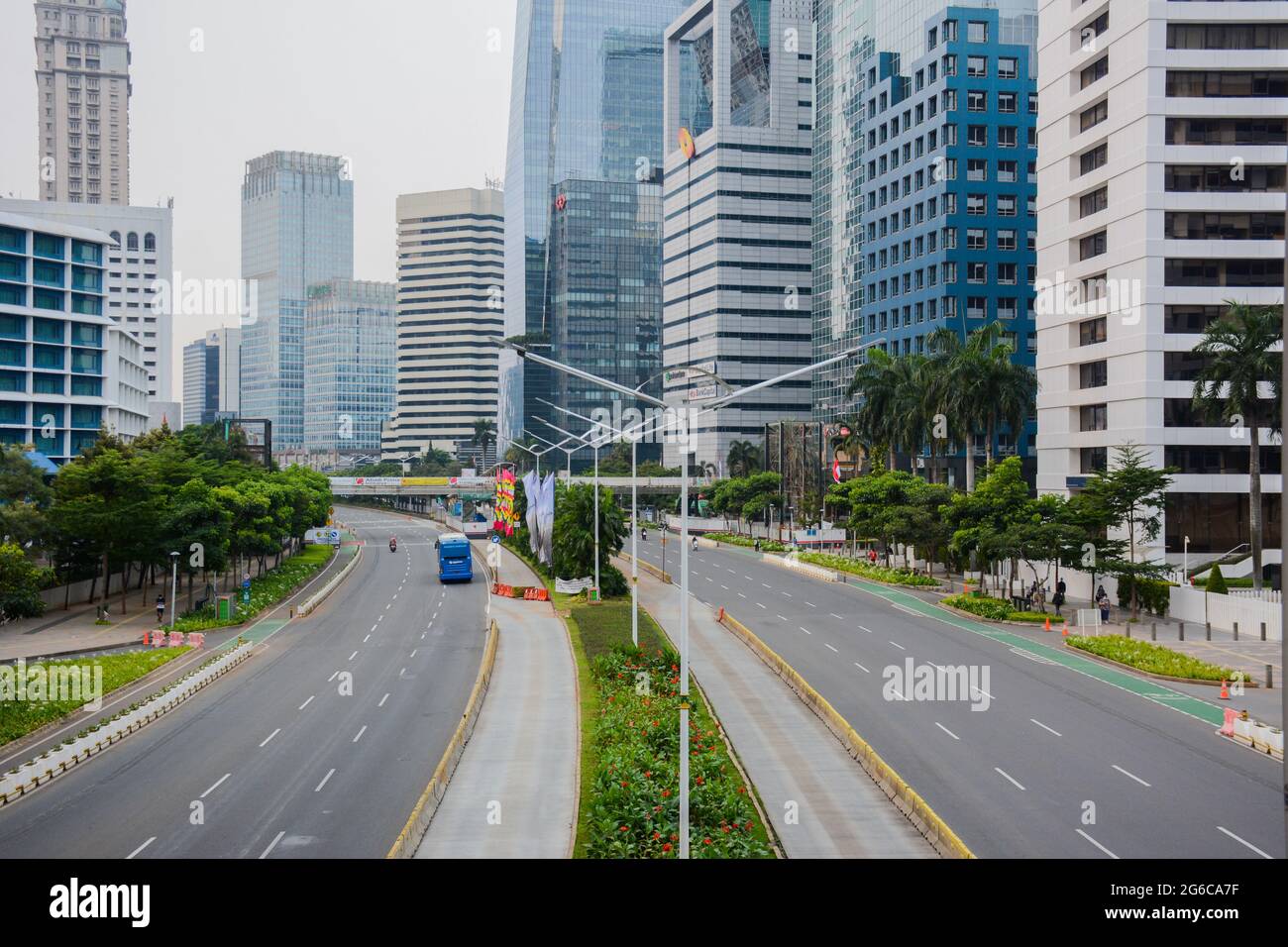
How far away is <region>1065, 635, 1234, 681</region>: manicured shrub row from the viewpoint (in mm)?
39844

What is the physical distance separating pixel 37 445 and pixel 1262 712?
320ft

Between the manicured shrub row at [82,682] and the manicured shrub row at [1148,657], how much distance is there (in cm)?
3805

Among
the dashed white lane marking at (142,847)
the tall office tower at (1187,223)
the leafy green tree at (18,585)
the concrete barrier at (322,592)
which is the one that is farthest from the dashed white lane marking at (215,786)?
the tall office tower at (1187,223)

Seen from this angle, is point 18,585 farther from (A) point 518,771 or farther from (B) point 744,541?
(B) point 744,541

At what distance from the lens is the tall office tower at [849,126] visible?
11056 cm

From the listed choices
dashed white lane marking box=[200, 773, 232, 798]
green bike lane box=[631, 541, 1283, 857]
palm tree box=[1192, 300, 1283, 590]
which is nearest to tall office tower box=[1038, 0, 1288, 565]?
palm tree box=[1192, 300, 1283, 590]

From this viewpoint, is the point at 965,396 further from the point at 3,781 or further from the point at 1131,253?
the point at 3,781

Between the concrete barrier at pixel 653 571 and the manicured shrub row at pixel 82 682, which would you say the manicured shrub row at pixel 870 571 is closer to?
the concrete barrier at pixel 653 571

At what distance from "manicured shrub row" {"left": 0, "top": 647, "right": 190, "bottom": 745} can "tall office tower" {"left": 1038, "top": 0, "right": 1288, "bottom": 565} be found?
5380 centimetres

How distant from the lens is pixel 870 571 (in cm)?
7475

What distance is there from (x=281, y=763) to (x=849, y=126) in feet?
375

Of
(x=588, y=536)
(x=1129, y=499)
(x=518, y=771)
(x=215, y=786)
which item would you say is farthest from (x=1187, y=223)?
(x=215, y=786)

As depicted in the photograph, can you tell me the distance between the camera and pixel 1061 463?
7356cm

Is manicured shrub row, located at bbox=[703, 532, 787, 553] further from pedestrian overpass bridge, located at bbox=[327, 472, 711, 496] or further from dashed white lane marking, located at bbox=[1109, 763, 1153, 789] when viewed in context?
dashed white lane marking, located at bbox=[1109, 763, 1153, 789]
